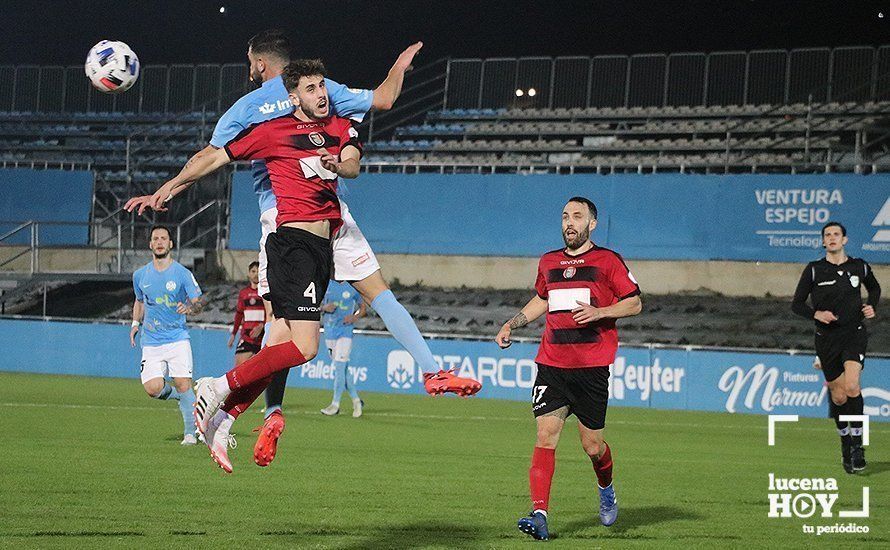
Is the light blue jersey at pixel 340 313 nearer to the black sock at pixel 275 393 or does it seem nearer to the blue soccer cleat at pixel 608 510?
the black sock at pixel 275 393

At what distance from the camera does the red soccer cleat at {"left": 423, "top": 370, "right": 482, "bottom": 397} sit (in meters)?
7.26

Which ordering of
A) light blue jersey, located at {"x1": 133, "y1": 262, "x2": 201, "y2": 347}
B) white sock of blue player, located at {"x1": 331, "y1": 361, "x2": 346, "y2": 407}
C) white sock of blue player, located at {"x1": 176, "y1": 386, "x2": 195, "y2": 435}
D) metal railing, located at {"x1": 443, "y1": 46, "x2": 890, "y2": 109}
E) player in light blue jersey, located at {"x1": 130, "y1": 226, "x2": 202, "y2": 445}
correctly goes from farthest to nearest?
1. metal railing, located at {"x1": 443, "y1": 46, "x2": 890, "y2": 109}
2. white sock of blue player, located at {"x1": 331, "y1": 361, "x2": 346, "y2": 407}
3. light blue jersey, located at {"x1": 133, "y1": 262, "x2": 201, "y2": 347}
4. player in light blue jersey, located at {"x1": 130, "y1": 226, "x2": 202, "y2": 445}
5. white sock of blue player, located at {"x1": 176, "y1": 386, "x2": 195, "y2": 435}

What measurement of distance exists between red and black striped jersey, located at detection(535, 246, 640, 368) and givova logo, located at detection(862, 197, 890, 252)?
19584mm

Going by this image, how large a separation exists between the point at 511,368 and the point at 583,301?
54.9 ft

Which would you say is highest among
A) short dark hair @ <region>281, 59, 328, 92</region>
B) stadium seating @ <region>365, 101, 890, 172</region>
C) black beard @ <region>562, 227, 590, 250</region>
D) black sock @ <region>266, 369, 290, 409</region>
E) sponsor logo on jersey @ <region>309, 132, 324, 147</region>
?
stadium seating @ <region>365, 101, 890, 172</region>

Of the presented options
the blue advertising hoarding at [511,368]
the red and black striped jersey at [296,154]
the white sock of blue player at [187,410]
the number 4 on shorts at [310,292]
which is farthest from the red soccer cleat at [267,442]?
the blue advertising hoarding at [511,368]

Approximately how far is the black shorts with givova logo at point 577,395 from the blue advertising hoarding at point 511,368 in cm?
1169

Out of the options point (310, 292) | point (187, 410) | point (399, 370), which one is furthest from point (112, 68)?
point (399, 370)

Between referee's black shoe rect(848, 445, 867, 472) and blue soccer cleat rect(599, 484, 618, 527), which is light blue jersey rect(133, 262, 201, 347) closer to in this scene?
blue soccer cleat rect(599, 484, 618, 527)

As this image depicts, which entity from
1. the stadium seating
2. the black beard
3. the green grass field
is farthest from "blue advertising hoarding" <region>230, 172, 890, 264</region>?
the black beard

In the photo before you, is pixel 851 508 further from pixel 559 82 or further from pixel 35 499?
pixel 559 82

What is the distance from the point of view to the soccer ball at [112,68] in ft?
38.3

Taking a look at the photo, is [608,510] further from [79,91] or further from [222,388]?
[79,91]

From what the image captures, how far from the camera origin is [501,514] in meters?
9.09
